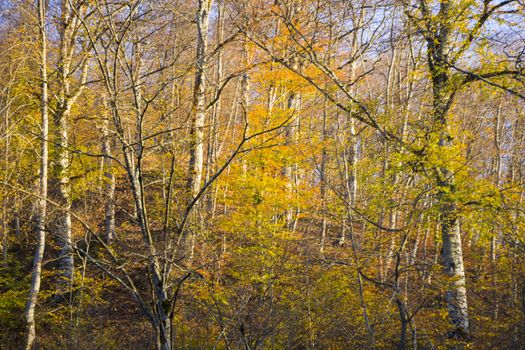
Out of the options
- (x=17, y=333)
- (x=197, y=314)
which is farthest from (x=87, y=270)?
(x=197, y=314)

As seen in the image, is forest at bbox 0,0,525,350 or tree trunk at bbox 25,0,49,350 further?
tree trunk at bbox 25,0,49,350

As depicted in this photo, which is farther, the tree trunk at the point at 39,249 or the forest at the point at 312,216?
the tree trunk at the point at 39,249

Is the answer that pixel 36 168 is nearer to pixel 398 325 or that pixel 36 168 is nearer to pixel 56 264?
pixel 56 264

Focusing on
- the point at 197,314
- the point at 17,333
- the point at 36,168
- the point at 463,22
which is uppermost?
the point at 463,22

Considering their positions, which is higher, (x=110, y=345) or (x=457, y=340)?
(x=457, y=340)

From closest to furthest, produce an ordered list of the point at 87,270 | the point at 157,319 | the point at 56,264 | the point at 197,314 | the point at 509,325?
the point at 157,319 → the point at 509,325 → the point at 197,314 → the point at 87,270 → the point at 56,264

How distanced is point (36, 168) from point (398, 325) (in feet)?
34.1

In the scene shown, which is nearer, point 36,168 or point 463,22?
point 463,22

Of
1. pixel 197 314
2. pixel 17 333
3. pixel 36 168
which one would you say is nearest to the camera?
pixel 197 314

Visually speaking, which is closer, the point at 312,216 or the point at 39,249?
the point at 39,249

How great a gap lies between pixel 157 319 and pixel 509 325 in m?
7.52

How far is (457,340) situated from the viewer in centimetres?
720

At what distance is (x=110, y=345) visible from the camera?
853cm

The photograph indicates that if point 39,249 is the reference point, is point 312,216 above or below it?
above
